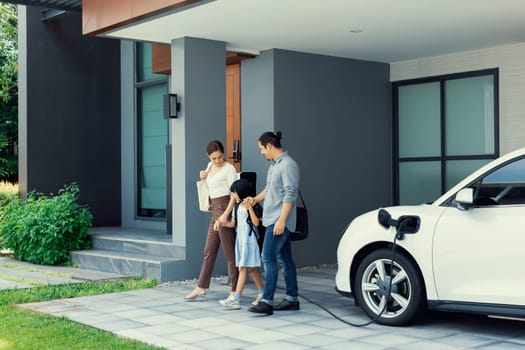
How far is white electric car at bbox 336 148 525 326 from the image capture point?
20.0 ft

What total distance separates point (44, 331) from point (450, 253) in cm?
367

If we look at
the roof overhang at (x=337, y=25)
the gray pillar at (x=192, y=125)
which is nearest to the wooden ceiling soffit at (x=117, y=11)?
the roof overhang at (x=337, y=25)

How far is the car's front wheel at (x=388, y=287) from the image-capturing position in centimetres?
664

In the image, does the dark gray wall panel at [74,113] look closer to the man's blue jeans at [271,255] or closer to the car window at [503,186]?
the man's blue jeans at [271,255]

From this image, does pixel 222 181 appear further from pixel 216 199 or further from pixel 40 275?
pixel 40 275

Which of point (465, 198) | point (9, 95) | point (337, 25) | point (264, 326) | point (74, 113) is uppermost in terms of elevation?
point (9, 95)

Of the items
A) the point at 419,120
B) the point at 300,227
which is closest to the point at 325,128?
the point at 419,120

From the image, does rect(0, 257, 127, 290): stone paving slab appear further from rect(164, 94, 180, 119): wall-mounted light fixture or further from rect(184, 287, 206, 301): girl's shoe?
rect(164, 94, 180, 119): wall-mounted light fixture

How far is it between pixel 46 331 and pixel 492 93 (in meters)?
7.16

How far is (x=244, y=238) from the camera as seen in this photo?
773 centimetres

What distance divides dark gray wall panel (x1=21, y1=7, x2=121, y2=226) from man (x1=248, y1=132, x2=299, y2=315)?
733 centimetres

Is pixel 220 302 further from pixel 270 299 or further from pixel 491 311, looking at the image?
pixel 491 311

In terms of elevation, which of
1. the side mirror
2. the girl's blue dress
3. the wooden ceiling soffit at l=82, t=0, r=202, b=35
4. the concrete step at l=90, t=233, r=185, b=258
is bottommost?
the concrete step at l=90, t=233, r=185, b=258

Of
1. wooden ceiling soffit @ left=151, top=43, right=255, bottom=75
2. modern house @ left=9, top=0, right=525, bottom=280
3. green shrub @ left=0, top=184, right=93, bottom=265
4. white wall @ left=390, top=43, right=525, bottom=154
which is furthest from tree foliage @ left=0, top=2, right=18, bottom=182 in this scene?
white wall @ left=390, top=43, right=525, bottom=154
